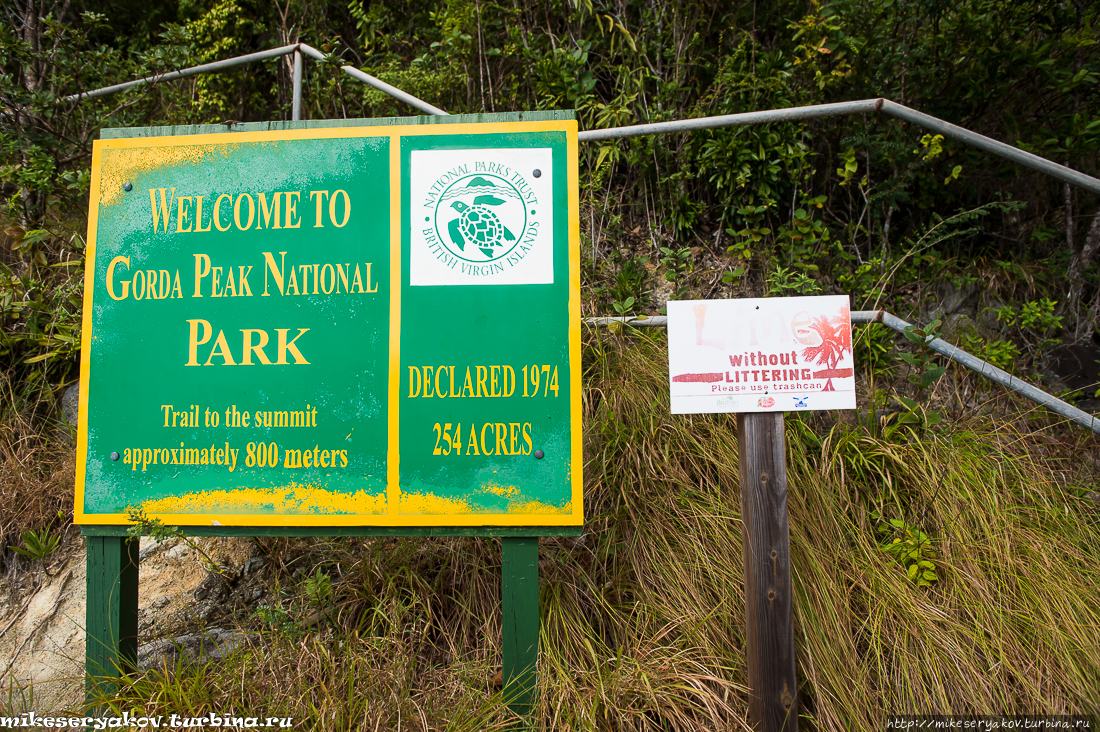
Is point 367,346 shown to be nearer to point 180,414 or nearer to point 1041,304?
point 180,414

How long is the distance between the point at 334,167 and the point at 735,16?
3.18 m

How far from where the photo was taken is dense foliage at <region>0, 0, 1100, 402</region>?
368 centimetres

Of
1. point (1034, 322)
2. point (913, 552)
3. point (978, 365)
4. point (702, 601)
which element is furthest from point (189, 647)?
point (1034, 322)

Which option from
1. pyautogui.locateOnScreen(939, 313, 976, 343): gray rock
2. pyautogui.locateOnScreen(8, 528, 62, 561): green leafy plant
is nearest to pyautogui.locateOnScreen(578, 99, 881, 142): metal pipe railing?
pyautogui.locateOnScreen(939, 313, 976, 343): gray rock

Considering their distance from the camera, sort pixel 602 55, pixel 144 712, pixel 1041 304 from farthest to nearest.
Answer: pixel 602 55, pixel 1041 304, pixel 144 712

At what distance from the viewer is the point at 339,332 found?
2.42m

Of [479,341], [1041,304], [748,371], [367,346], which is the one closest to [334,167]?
[367,346]

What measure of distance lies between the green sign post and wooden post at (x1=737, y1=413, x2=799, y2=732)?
649 millimetres

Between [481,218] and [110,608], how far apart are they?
216 centimetres

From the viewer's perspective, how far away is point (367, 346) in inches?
94.9

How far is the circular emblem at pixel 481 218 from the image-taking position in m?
2.40

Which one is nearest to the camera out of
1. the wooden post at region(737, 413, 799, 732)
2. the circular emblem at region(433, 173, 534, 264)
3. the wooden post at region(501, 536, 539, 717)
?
the wooden post at region(737, 413, 799, 732)

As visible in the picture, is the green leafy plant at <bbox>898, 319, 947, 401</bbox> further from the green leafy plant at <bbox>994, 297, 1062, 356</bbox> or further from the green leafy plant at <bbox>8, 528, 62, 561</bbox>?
the green leafy plant at <bbox>8, 528, 62, 561</bbox>

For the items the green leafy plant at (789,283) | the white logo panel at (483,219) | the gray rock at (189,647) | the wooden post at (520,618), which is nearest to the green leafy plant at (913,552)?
the green leafy plant at (789,283)
